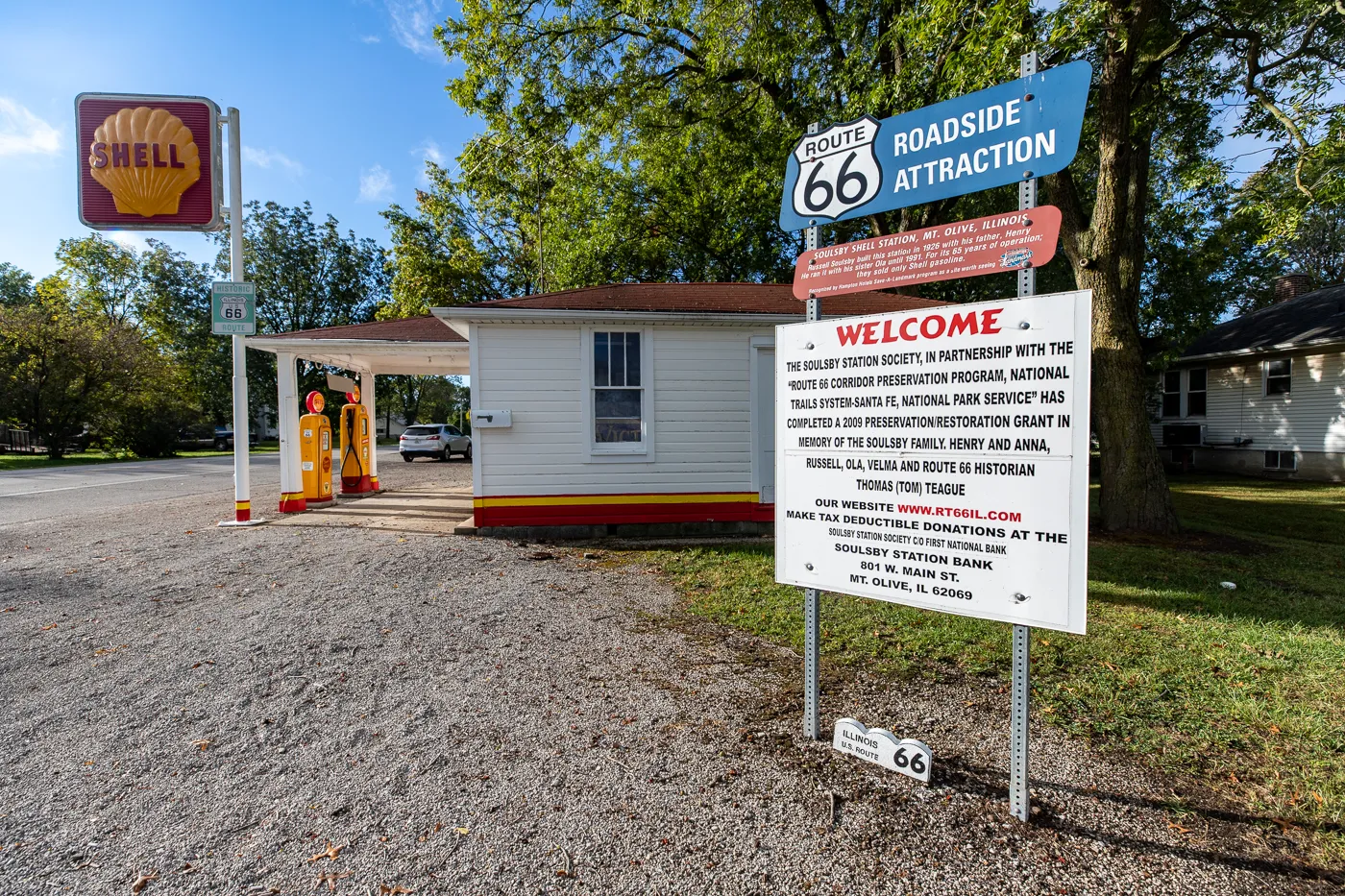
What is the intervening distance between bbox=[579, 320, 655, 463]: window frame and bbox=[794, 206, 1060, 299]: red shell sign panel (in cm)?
530

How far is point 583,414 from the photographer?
8180mm

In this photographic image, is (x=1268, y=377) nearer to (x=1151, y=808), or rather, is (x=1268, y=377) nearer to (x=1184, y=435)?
(x=1184, y=435)

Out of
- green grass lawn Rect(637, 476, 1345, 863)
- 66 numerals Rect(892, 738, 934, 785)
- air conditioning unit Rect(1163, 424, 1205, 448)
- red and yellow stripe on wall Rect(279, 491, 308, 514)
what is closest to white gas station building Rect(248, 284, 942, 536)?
green grass lawn Rect(637, 476, 1345, 863)

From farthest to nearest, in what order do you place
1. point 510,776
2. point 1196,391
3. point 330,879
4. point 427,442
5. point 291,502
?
1. point 427,442
2. point 1196,391
3. point 291,502
4. point 510,776
5. point 330,879

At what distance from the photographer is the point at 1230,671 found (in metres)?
3.69

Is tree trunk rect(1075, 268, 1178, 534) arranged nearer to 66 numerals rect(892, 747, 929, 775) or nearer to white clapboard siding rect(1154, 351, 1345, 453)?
66 numerals rect(892, 747, 929, 775)

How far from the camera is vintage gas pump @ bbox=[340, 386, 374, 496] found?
12.1 metres

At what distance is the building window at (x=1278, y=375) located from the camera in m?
15.9

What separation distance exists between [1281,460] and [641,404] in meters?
19.0

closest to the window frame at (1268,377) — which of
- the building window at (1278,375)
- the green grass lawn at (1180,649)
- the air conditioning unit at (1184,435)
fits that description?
the building window at (1278,375)

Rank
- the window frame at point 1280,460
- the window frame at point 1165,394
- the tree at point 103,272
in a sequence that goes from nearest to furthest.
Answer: the window frame at point 1280,460
the window frame at point 1165,394
the tree at point 103,272

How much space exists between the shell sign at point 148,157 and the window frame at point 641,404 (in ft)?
20.6

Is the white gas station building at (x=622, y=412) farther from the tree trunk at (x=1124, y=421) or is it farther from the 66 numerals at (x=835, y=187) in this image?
the 66 numerals at (x=835, y=187)

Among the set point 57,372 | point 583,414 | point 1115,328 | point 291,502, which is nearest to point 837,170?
point 583,414
